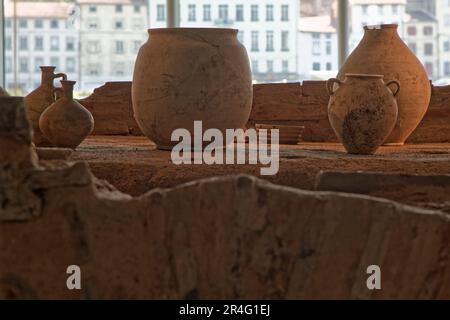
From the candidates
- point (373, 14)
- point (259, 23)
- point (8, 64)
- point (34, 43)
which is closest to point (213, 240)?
point (259, 23)

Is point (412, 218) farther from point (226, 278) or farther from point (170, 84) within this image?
point (170, 84)

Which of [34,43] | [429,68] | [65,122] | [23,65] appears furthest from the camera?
[23,65]

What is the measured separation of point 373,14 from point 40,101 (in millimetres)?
5438

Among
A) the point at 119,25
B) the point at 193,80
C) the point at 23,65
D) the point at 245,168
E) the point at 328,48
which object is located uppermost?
the point at 119,25

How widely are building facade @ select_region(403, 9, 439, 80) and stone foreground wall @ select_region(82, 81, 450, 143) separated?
3521 mm

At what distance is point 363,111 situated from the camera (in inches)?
216

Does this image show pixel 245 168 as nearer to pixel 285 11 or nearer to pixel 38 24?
pixel 285 11

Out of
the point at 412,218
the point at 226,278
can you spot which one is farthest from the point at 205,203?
the point at 412,218

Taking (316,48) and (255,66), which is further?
(255,66)

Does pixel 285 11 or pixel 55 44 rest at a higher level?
pixel 285 11

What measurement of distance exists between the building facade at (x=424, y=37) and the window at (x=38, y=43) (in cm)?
433

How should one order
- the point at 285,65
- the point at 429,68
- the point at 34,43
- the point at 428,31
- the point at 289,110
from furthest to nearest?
the point at 34,43 → the point at 285,65 → the point at 428,31 → the point at 429,68 → the point at 289,110

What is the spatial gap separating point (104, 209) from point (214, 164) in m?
1.80
